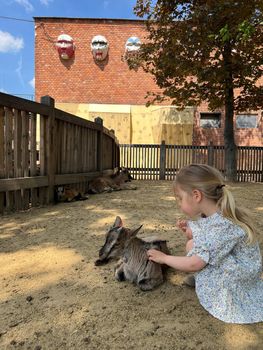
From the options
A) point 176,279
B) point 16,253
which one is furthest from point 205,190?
point 16,253

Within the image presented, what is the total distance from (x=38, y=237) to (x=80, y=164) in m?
3.69

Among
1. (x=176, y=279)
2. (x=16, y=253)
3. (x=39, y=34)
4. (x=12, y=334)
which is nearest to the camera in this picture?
(x=12, y=334)

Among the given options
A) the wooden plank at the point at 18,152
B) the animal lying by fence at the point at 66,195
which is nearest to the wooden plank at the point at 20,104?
the wooden plank at the point at 18,152

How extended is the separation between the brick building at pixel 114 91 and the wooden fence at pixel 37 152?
9129 millimetres

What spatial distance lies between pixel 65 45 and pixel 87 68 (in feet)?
4.81

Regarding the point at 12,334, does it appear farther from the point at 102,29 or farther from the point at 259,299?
the point at 102,29

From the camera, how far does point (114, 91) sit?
57.5ft

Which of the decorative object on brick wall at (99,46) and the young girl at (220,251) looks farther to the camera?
the decorative object on brick wall at (99,46)

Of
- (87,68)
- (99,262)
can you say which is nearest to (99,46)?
(87,68)

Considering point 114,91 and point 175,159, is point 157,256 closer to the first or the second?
point 175,159

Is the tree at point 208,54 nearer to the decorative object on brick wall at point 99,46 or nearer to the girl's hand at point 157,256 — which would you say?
the decorative object on brick wall at point 99,46

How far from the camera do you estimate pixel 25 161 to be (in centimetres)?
537

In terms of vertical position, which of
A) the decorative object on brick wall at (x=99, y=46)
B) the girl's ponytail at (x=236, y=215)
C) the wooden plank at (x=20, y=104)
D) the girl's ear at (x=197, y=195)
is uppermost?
the decorative object on brick wall at (x=99, y=46)

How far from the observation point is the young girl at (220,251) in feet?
6.64
